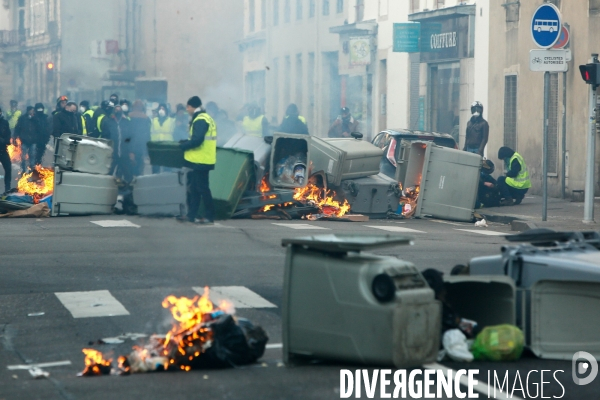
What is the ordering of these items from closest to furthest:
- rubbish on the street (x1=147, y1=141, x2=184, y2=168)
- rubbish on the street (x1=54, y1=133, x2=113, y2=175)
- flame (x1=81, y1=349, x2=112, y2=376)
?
flame (x1=81, y1=349, x2=112, y2=376)
rubbish on the street (x1=147, y1=141, x2=184, y2=168)
rubbish on the street (x1=54, y1=133, x2=113, y2=175)

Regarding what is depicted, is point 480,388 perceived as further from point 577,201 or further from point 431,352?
point 577,201

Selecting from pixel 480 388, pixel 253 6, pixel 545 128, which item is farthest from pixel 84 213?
pixel 253 6

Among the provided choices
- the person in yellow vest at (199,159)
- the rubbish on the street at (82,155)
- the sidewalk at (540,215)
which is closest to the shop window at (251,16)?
the sidewalk at (540,215)

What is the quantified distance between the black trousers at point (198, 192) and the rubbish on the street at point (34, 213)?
7.65 feet

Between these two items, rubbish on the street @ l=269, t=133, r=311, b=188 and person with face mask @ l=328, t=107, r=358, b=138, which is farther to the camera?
person with face mask @ l=328, t=107, r=358, b=138

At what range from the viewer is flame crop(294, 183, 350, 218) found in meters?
16.5

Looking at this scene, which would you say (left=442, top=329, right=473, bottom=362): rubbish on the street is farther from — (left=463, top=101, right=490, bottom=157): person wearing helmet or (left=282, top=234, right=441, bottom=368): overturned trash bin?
(left=463, top=101, right=490, bottom=157): person wearing helmet

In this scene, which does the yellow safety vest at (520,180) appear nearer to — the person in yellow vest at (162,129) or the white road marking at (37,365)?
the person in yellow vest at (162,129)

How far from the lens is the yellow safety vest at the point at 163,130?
25.0 m

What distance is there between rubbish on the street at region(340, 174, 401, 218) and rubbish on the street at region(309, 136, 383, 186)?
14cm

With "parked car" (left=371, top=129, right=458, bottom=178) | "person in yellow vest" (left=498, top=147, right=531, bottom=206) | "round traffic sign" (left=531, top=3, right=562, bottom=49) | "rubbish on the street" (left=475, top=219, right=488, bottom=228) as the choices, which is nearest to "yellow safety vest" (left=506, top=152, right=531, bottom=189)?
"person in yellow vest" (left=498, top=147, right=531, bottom=206)

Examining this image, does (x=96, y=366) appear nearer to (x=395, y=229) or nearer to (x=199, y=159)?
(x=199, y=159)

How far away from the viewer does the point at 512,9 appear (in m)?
24.7

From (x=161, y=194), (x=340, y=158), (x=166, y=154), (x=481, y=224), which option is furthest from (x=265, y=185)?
(x=481, y=224)
